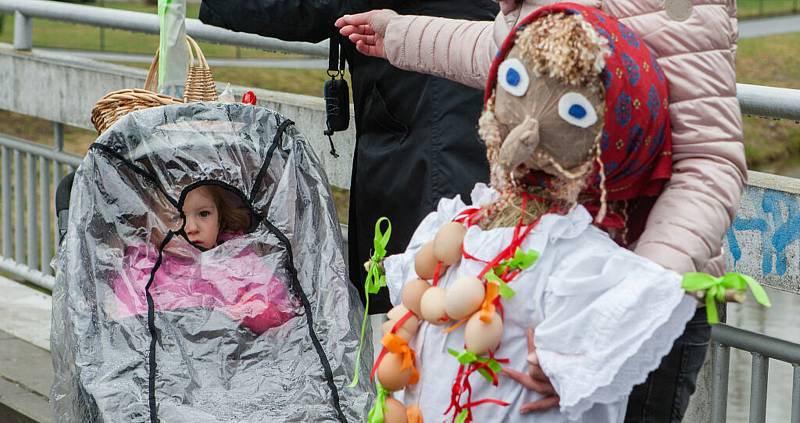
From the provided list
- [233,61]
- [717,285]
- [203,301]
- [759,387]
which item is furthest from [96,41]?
[717,285]

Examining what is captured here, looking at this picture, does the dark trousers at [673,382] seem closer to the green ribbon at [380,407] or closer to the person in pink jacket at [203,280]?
the green ribbon at [380,407]

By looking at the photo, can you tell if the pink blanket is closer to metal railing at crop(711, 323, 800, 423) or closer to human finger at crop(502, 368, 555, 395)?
metal railing at crop(711, 323, 800, 423)

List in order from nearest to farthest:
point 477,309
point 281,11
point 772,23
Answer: point 477,309 < point 281,11 < point 772,23

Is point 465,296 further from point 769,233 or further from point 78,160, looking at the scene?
point 78,160

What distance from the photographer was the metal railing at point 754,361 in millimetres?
3471

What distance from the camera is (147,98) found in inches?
157

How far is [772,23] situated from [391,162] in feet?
89.3

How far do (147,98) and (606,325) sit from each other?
2.11 m

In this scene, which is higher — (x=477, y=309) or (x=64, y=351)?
(x=477, y=309)

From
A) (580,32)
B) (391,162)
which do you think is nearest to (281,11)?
(391,162)

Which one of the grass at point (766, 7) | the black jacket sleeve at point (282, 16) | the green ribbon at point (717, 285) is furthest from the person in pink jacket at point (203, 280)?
the grass at point (766, 7)

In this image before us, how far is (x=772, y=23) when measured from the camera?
29.1m

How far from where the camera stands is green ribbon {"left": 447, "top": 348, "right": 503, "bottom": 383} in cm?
246

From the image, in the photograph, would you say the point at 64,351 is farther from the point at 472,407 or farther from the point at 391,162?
the point at 472,407
